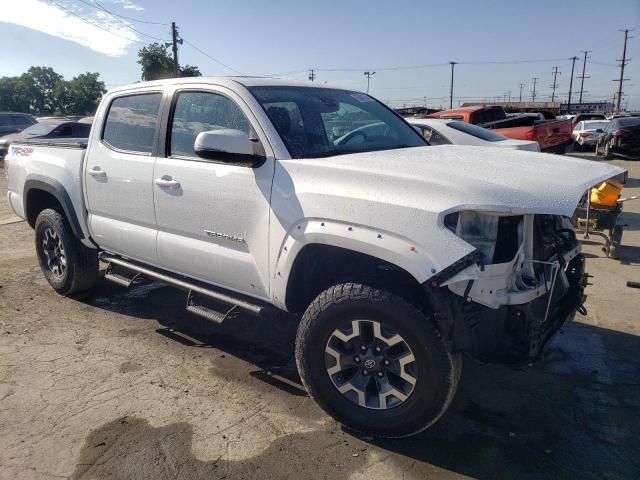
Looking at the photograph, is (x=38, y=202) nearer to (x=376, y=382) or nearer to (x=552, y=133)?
(x=376, y=382)

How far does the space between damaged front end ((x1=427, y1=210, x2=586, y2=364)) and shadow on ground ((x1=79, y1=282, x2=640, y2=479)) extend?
56cm

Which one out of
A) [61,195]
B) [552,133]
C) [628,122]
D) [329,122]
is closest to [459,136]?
[552,133]

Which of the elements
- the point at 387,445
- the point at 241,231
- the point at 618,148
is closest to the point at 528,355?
the point at 387,445

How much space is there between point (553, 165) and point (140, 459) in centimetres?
287

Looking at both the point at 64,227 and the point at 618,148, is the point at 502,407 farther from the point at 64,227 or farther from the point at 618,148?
the point at 618,148

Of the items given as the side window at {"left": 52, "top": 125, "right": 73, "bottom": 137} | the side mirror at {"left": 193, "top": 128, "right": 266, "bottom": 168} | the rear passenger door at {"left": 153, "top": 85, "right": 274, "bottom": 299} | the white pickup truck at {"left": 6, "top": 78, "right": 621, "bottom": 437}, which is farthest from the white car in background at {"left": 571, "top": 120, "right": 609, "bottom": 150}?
the side mirror at {"left": 193, "top": 128, "right": 266, "bottom": 168}

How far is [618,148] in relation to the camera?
16781 millimetres

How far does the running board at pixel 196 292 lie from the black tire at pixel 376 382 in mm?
498

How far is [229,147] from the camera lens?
2998mm

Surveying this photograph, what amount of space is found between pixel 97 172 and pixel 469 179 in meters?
3.13

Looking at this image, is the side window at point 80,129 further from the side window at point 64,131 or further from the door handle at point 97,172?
the door handle at point 97,172

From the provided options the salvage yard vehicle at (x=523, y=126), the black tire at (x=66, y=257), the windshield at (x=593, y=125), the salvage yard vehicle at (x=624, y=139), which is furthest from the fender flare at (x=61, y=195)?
the windshield at (x=593, y=125)

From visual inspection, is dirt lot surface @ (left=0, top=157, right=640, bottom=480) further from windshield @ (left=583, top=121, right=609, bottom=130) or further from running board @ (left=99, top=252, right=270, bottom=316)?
windshield @ (left=583, top=121, right=609, bottom=130)

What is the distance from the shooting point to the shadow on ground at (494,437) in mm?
2717
